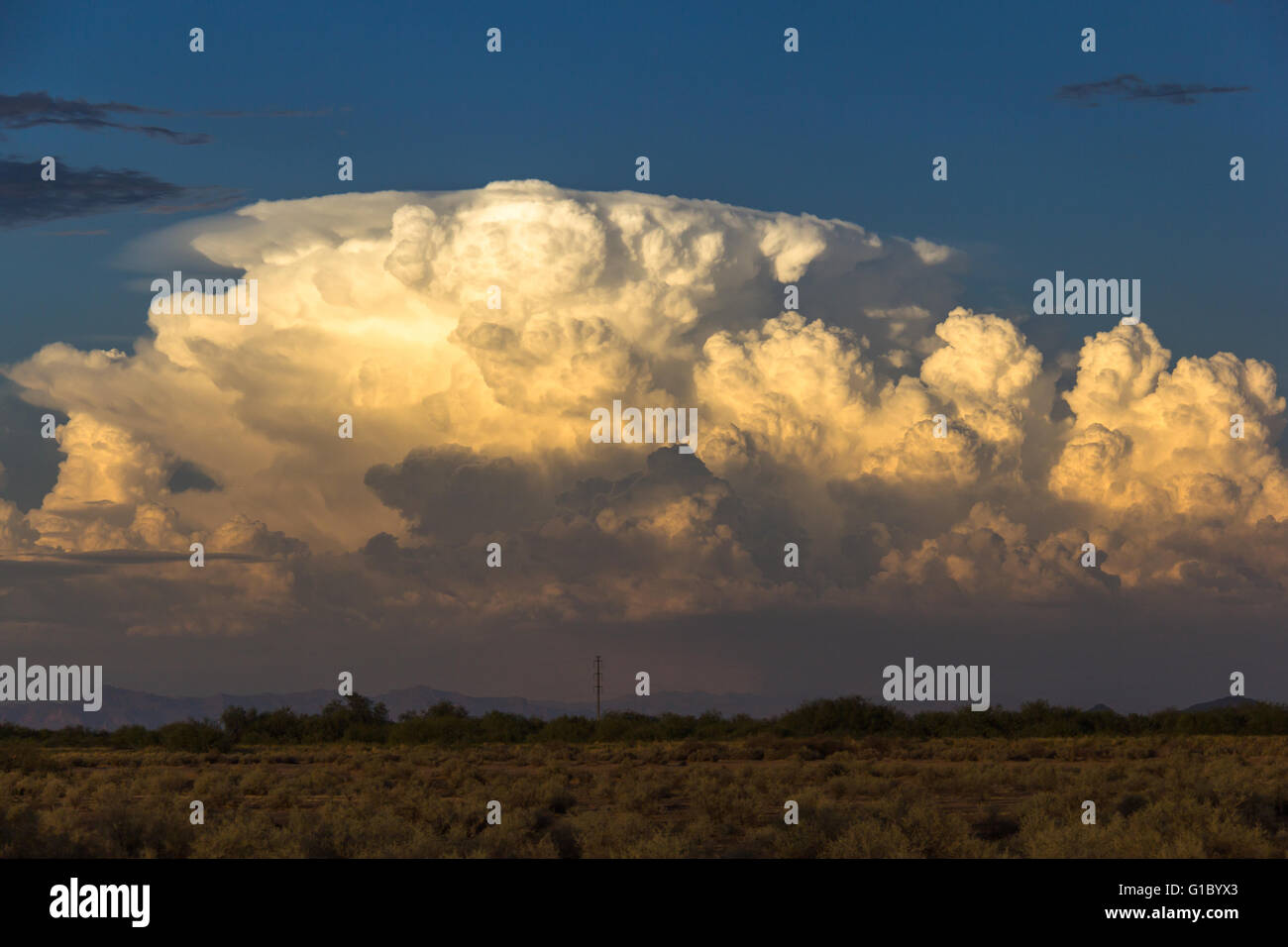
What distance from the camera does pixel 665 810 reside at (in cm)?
3198

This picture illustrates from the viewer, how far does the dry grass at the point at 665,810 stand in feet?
67.5

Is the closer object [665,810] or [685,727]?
[665,810]

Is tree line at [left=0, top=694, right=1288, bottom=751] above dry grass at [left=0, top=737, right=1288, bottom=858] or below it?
below

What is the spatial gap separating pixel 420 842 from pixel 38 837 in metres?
6.80

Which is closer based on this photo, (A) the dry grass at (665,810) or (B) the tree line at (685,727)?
(A) the dry grass at (665,810)

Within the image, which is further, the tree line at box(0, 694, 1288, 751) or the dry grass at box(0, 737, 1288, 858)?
the tree line at box(0, 694, 1288, 751)

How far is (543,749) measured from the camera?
73688mm

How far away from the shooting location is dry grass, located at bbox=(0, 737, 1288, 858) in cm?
2058

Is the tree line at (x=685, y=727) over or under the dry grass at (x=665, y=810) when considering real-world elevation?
under
